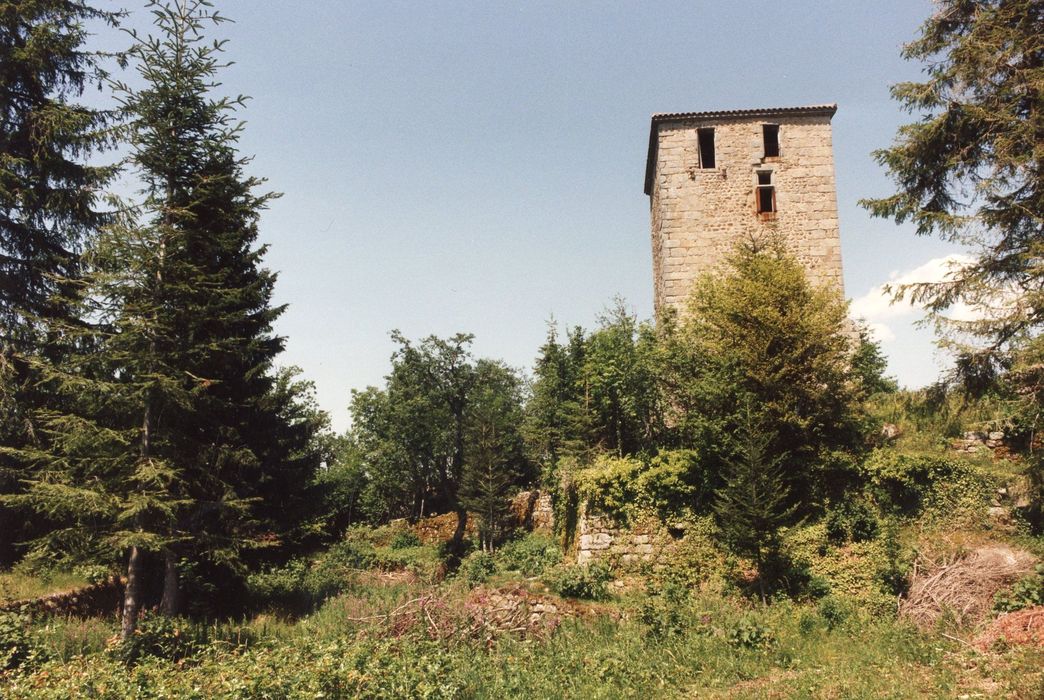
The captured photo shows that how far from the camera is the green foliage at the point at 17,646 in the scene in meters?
8.58

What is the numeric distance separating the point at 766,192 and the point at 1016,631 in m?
14.4

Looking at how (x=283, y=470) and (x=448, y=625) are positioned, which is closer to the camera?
(x=448, y=625)

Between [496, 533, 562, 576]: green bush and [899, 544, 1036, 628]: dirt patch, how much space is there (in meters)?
8.31

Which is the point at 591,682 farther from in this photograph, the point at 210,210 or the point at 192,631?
the point at 210,210

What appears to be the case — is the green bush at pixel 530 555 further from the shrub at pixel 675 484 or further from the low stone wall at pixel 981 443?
the low stone wall at pixel 981 443

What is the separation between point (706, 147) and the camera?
20172 mm

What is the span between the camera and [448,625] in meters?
10.7

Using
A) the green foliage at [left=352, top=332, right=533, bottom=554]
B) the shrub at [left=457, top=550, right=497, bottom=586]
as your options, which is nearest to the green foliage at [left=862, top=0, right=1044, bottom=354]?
Answer: the shrub at [left=457, top=550, right=497, bottom=586]

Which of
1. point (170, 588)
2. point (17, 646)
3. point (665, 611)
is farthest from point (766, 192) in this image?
point (17, 646)

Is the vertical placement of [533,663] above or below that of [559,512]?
below

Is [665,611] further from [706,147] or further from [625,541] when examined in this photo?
[706,147]

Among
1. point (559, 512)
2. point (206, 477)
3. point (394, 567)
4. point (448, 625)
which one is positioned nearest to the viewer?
point (448, 625)

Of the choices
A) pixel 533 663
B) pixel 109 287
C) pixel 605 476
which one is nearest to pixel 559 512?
pixel 605 476

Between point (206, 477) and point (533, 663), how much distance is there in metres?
7.17
